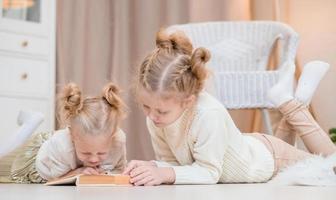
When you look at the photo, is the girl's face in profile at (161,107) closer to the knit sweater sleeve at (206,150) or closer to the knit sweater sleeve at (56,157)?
the knit sweater sleeve at (206,150)

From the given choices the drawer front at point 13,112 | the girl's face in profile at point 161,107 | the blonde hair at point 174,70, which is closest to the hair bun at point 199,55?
the blonde hair at point 174,70

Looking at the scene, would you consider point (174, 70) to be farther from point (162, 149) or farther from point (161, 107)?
point (162, 149)

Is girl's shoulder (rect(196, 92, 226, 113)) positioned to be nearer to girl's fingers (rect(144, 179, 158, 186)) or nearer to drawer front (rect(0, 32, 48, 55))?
girl's fingers (rect(144, 179, 158, 186))

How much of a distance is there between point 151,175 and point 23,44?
1.44m

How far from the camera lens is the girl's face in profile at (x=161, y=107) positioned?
4.98 feet

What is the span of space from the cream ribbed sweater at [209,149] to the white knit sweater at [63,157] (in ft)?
0.39

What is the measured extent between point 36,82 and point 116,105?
1216mm

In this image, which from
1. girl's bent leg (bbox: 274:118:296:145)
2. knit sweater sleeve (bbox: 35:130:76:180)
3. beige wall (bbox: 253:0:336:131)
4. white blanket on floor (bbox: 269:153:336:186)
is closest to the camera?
white blanket on floor (bbox: 269:153:336:186)

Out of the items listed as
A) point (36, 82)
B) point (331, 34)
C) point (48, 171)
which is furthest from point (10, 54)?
point (331, 34)

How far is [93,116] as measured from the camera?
156cm

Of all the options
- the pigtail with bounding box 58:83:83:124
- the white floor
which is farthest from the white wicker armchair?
the white floor

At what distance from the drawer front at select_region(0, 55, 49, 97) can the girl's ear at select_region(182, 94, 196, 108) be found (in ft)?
4.18

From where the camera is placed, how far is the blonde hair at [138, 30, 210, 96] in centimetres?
152

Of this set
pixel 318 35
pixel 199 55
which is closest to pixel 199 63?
pixel 199 55
